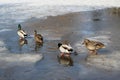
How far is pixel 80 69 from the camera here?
1177cm

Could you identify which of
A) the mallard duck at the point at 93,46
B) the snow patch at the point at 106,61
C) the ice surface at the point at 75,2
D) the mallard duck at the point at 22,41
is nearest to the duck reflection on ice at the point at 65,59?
the snow patch at the point at 106,61

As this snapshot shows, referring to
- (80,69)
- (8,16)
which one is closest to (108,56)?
(80,69)

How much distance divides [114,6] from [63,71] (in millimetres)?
17140

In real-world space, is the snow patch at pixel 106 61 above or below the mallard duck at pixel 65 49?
below

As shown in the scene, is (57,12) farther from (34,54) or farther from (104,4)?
(34,54)

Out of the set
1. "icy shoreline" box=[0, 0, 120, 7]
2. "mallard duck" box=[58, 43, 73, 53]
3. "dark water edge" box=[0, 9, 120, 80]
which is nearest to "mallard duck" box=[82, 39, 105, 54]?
"dark water edge" box=[0, 9, 120, 80]

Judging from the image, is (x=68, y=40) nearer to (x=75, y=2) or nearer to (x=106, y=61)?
(x=106, y=61)

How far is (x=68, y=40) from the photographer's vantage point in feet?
53.8

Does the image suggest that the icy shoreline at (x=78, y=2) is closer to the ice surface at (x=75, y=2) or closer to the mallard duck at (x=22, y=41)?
the ice surface at (x=75, y=2)

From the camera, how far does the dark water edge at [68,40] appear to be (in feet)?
36.9

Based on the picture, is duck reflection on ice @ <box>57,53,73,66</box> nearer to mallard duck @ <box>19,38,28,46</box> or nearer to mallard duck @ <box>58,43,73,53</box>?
mallard duck @ <box>58,43,73,53</box>

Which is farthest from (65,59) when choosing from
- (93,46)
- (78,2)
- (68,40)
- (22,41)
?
(78,2)

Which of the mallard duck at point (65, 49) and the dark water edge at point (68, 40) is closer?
the dark water edge at point (68, 40)

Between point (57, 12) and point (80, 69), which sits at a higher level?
point (57, 12)
